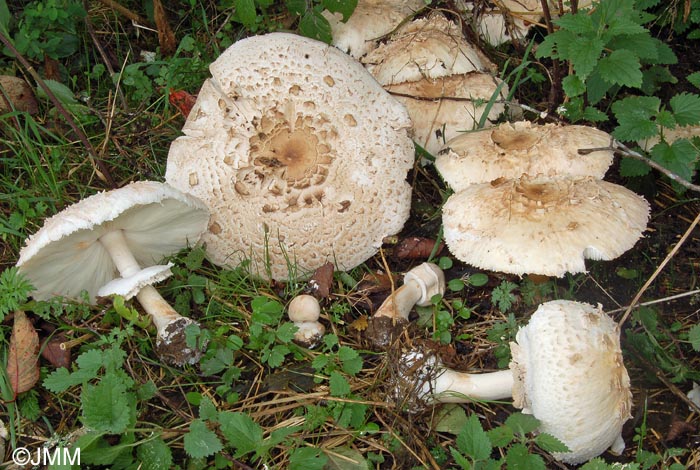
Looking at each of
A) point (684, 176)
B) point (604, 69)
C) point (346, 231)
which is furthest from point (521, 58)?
point (346, 231)

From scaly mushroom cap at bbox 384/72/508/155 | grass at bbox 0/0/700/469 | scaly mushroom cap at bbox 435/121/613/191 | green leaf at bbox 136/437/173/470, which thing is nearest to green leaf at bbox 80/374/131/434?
grass at bbox 0/0/700/469

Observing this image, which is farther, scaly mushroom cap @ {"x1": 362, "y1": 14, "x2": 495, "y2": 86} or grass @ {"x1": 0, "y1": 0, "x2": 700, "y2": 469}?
scaly mushroom cap @ {"x1": 362, "y1": 14, "x2": 495, "y2": 86}

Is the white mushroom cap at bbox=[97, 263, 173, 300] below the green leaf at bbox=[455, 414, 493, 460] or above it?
above

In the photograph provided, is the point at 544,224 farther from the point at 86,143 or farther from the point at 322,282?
the point at 86,143

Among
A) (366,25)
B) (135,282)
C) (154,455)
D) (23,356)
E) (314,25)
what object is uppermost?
(314,25)

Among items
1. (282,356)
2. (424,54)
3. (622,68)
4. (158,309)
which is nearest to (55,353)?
(158,309)

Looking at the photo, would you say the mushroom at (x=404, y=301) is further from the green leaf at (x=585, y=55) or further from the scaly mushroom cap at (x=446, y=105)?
the green leaf at (x=585, y=55)

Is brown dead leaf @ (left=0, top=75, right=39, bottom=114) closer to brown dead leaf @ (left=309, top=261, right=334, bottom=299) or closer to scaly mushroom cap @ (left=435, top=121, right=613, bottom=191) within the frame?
brown dead leaf @ (left=309, top=261, right=334, bottom=299)
